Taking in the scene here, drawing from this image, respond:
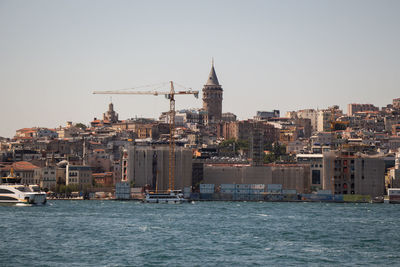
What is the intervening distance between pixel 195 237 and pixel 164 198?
1989 inches

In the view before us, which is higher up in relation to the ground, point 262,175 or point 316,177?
point 262,175

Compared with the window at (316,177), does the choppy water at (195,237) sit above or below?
below

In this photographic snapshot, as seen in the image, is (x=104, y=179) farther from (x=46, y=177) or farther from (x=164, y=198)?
(x=164, y=198)

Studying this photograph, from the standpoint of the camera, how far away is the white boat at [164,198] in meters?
113

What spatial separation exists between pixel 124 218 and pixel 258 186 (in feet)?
143

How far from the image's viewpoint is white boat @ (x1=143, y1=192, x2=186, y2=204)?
370 feet

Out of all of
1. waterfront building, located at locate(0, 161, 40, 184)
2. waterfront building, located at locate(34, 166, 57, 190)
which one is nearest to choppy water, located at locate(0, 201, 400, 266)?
waterfront building, located at locate(34, 166, 57, 190)

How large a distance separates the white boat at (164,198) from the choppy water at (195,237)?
17.9 m

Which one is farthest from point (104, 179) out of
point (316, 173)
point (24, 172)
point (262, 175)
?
point (316, 173)

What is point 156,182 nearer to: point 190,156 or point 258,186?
point 190,156

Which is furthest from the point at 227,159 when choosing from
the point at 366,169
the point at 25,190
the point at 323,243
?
the point at 323,243

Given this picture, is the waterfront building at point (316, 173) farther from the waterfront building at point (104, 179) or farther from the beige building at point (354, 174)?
the waterfront building at point (104, 179)

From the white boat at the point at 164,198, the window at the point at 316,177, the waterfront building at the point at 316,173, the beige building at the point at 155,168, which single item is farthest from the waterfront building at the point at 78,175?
the window at the point at 316,177

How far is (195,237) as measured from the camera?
6297cm
